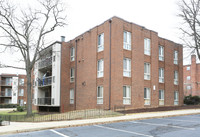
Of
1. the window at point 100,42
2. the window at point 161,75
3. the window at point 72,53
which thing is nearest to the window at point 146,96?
the window at point 161,75

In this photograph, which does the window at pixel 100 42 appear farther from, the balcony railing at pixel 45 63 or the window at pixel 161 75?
the balcony railing at pixel 45 63

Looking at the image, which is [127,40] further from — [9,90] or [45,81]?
[9,90]

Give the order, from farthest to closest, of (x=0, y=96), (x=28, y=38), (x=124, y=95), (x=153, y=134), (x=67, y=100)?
1. (x=0, y=96)
2. (x=67, y=100)
3. (x=28, y=38)
4. (x=124, y=95)
5. (x=153, y=134)

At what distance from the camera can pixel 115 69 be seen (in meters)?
21.4

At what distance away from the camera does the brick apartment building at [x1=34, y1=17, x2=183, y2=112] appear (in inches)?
863

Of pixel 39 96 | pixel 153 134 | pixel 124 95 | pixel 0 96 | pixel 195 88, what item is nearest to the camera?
pixel 153 134

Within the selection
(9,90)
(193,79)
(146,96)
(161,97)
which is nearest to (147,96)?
(146,96)

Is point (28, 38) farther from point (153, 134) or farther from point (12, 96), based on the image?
point (12, 96)

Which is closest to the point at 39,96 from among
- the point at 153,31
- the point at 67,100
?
the point at 67,100

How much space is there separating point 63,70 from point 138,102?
455 inches

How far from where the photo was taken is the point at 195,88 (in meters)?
54.8

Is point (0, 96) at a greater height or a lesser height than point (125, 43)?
lesser

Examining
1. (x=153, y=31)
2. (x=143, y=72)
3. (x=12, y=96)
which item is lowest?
(x=12, y=96)

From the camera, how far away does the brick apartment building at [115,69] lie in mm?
Answer: 21922
